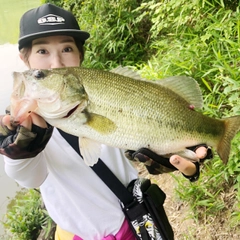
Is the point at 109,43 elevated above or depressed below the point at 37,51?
below

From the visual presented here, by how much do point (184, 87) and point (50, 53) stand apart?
0.82 m

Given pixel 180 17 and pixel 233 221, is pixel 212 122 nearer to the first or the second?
pixel 233 221

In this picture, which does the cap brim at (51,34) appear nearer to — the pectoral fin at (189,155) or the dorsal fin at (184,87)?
the dorsal fin at (184,87)

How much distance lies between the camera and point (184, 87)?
68.9 inches

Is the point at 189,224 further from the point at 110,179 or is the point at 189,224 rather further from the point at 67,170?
the point at 67,170

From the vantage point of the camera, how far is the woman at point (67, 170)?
179 cm

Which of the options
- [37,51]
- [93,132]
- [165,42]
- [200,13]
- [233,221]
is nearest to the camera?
[93,132]

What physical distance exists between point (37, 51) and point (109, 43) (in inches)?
152

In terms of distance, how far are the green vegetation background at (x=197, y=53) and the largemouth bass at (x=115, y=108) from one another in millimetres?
984

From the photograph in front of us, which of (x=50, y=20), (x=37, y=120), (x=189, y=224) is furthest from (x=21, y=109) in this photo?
(x=189, y=224)

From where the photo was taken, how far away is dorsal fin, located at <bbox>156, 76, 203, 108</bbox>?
68.6 inches

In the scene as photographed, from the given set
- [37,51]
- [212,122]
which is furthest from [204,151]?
[37,51]

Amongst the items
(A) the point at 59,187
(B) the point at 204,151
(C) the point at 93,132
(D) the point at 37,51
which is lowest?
(A) the point at 59,187

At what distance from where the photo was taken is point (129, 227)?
192 centimetres
